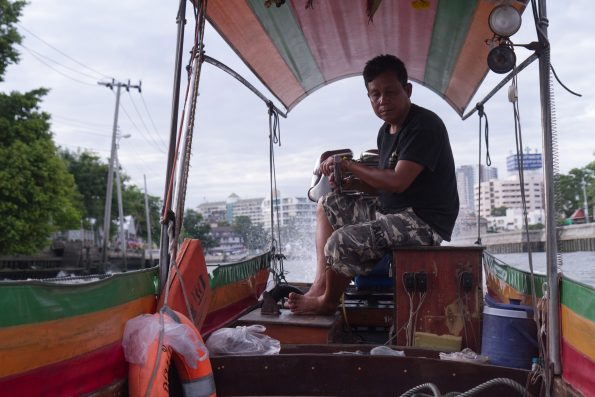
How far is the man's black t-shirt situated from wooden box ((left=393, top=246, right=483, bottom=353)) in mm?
386

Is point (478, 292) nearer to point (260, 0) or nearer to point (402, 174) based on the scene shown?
point (402, 174)

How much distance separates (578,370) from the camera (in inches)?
72.7

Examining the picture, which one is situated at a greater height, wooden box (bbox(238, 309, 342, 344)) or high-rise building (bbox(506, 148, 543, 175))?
high-rise building (bbox(506, 148, 543, 175))

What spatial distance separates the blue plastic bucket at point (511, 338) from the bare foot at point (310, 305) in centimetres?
113

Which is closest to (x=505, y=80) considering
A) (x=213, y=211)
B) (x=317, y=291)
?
(x=317, y=291)

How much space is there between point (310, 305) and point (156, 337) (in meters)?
1.55

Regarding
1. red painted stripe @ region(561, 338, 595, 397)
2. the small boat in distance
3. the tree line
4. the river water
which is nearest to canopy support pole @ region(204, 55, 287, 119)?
the small boat in distance

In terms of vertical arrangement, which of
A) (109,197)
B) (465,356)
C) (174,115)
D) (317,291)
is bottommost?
(465,356)

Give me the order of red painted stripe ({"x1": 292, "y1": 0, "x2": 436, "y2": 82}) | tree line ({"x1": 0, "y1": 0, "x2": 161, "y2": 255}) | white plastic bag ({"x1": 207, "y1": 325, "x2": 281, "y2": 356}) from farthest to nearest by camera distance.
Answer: tree line ({"x1": 0, "y1": 0, "x2": 161, "y2": 255}) < red painted stripe ({"x1": 292, "y1": 0, "x2": 436, "y2": 82}) < white plastic bag ({"x1": 207, "y1": 325, "x2": 281, "y2": 356})

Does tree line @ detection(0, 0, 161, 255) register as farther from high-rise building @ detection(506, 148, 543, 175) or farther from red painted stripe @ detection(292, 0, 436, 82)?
high-rise building @ detection(506, 148, 543, 175)

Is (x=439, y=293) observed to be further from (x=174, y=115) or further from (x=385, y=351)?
(x=174, y=115)

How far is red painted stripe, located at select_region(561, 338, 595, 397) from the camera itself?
1.72 m

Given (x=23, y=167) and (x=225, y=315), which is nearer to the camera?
(x=225, y=315)

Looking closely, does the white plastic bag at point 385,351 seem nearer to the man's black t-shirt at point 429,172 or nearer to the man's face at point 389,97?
the man's black t-shirt at point 429,172
